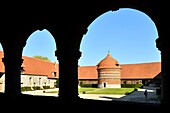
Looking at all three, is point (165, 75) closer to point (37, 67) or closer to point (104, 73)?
point (37, 67)

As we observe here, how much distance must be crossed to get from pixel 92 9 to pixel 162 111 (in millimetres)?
3059

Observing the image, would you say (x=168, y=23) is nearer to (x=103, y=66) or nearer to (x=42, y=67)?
(x=42, y=67)

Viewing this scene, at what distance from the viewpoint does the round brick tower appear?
134 feet

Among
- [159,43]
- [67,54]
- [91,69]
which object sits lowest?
[91,69]

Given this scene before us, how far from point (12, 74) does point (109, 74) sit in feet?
115

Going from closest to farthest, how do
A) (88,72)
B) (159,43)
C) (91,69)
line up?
(159,43), (88,72), (91,69)

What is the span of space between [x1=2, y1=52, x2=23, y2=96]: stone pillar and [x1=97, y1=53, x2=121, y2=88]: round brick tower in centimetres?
3429

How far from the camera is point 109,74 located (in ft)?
137

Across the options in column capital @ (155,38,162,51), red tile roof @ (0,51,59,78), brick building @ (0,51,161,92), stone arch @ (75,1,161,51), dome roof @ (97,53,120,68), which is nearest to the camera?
column capital @ (155,38,162,51)

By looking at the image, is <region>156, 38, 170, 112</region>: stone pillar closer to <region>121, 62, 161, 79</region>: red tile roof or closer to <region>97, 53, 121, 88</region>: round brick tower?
<region>97, 53, 121, 88</region>: round brick tower

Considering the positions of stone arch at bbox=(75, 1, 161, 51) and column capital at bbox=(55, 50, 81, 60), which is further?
column capital at bbox=(55, 50, 81, 60)

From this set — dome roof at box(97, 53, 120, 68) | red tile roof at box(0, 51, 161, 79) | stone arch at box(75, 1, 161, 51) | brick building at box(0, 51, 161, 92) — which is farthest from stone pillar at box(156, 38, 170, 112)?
dome roof at box(97, 53, 120, 68)

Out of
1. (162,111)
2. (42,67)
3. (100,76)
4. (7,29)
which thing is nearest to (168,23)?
(162,111)

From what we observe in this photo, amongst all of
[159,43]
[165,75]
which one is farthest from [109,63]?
[165,75]
